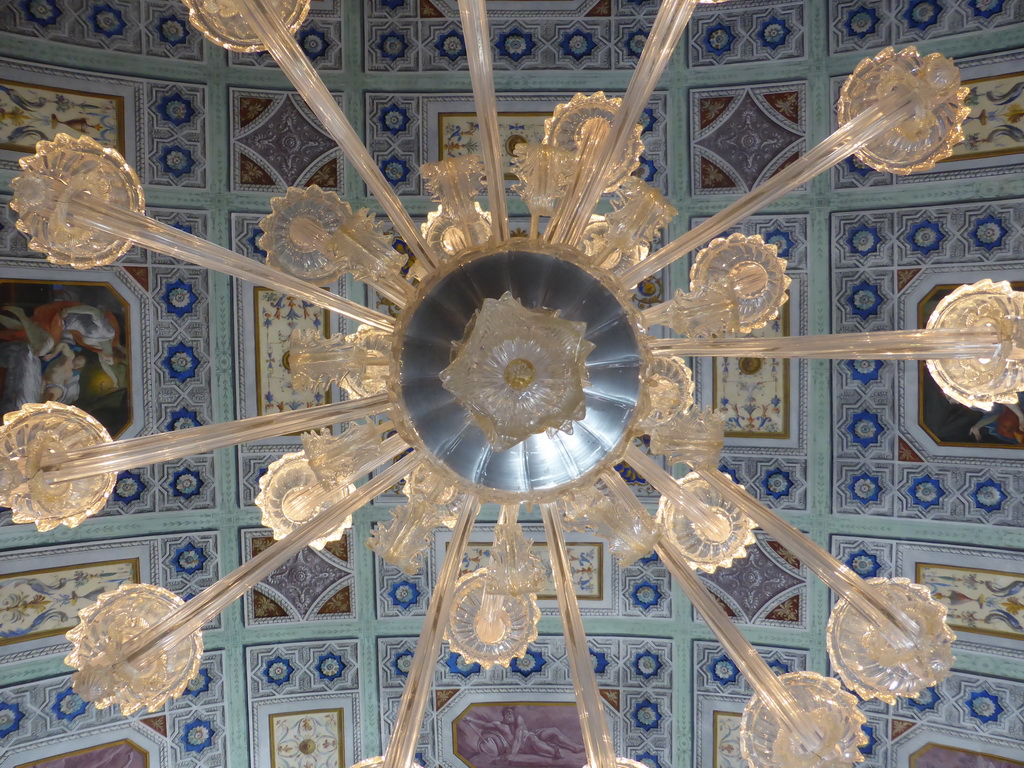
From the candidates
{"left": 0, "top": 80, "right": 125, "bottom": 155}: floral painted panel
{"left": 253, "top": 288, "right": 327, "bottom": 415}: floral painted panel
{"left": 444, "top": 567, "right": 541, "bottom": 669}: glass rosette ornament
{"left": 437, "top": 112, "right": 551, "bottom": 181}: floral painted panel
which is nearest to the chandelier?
{"left": 444, "top": 567, "right": 541, "bottom": 669}: glass rosette ornament

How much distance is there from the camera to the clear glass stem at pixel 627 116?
299 centimetres

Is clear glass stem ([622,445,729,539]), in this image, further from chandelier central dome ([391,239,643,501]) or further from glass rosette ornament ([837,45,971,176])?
glass rosette ornament ([837,45,971,176])

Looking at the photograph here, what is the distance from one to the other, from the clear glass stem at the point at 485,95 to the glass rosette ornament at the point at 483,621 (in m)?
1.62

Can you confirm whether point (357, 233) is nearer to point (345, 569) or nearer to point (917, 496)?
point (345, 569)

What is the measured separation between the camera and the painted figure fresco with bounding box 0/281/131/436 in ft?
20.0

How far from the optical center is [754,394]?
21.9 feet

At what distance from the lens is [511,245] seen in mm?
3441

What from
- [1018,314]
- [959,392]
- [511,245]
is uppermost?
[511,245]

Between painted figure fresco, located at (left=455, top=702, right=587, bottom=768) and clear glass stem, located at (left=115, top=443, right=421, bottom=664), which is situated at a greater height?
clear glass stem, located at (left=115, top=443, right=421, bottom=664)

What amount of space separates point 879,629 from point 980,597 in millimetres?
3767

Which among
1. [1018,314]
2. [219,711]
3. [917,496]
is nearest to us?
[1018,314]

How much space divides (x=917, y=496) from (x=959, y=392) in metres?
3.49

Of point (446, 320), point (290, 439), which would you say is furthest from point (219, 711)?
point (446, 320)

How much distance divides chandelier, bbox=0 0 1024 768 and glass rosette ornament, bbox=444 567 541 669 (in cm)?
42
